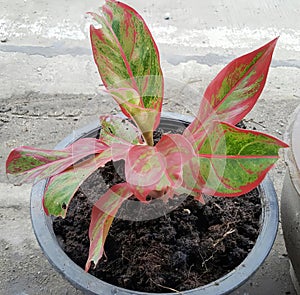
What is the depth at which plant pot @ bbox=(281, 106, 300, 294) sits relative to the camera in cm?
83

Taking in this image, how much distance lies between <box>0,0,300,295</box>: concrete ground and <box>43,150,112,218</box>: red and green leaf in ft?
1.54

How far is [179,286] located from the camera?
0.84 metres

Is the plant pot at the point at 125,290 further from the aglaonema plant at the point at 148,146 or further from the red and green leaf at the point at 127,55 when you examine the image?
the red and green leaf at the point at 127,55

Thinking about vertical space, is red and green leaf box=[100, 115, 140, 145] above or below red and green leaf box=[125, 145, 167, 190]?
below

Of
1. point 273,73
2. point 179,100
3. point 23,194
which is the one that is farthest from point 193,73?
point 179,100

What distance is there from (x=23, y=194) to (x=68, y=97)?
406 mm

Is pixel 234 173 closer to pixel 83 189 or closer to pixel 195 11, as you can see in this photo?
pixel 83 189

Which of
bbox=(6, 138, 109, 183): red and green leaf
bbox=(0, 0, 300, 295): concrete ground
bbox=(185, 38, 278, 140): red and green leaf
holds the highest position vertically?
bbox=(185, 38, 278, 140): red and green leaf

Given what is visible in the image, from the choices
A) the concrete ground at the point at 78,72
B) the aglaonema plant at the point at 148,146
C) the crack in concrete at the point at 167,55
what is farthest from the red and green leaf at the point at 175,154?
the crack in concrete at the point at 167,55

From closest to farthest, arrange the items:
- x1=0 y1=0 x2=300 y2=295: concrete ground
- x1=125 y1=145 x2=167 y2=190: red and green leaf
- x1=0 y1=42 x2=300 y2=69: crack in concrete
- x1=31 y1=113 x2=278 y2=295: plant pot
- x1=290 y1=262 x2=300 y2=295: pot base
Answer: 1. x1=125 y1=145 x2=167 y2=190: red and green leaf
2. x1=31 y1=113 x2=278 y2=295: plant pot
3. x1=290 y1=262 x2=300 y2=295: pot base
4. x1=0 y1=0 x2=300 y2=295: concrete ground
5. x1=0 y1=42 x2=300 y2=69: crack in concrete

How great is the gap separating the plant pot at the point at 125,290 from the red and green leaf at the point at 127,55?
24 centimetres

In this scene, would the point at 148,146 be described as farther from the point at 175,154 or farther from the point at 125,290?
the point at 125,290

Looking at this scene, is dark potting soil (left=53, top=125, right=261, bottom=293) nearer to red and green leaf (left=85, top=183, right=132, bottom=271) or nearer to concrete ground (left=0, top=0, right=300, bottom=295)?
red and green leaf (left=85, top=183, right=132, bottom=271)

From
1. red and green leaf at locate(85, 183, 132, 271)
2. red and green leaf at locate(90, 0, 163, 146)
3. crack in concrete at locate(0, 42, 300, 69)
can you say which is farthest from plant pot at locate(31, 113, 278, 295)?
crack in concrete at locate(0, 42, 300, 69)
